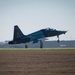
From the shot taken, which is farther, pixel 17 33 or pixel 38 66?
pixel 17 33

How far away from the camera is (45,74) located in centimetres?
2484

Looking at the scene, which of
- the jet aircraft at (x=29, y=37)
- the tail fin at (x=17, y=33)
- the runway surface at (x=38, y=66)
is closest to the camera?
the runway surface at (x=38, y=66)

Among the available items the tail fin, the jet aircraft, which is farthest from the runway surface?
the tail fin

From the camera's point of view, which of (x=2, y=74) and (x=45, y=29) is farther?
(x=45, y=29)

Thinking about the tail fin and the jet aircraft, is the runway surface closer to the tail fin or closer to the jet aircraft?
the jet aircraft

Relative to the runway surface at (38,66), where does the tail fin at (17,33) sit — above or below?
above

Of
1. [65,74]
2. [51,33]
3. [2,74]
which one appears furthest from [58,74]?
[51,33]

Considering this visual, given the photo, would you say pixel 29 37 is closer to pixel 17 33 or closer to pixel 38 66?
pixel 17 33

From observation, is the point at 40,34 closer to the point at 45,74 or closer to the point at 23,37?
the point at 23,37

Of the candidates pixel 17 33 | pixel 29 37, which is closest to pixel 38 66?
pixel 17 33

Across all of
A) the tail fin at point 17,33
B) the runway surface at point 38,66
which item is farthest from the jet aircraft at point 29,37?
the runway surface at point 38,66

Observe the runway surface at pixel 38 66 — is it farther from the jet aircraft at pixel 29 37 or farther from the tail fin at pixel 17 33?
the tail fin at pixel 17 33

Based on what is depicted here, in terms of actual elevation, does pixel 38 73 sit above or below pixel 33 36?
below

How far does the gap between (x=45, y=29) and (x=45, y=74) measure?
274 feet
